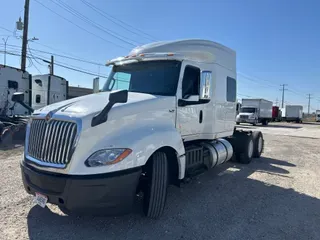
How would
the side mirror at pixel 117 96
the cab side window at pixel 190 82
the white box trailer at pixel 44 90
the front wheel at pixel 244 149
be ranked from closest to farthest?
the side mirror at pixel 117 96 → the cab side window at pixel 190 82 → the front wheel at pixel 244 149 → the white box trailer at pixel 44 90

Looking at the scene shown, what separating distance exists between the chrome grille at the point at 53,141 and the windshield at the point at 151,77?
1816 millimetres

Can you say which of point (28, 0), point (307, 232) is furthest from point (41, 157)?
point (28, 0)

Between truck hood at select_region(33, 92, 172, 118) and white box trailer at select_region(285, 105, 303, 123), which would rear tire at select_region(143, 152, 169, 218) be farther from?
white box trailer at select_region(285, 105, 303, 123)

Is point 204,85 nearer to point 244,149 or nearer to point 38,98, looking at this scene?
point 244,149

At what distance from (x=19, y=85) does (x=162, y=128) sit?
42.4 feet

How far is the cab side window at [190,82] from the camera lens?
4.79 m

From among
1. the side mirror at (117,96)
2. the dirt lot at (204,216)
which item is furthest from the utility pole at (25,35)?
the side mirror at (117,96)

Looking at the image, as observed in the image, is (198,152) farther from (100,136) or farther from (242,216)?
(100,136)

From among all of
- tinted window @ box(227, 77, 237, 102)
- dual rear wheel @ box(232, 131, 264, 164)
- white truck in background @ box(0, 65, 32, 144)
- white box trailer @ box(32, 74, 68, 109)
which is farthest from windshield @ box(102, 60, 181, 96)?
white box trailer @ box(32, 74, 68, 109)

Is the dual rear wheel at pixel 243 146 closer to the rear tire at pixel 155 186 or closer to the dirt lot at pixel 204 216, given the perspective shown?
the dirt lot at pixel 204 216

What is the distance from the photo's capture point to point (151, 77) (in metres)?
4.85

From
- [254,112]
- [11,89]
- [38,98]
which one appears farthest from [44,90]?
[254,112]

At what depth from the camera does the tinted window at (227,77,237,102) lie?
23.1ft

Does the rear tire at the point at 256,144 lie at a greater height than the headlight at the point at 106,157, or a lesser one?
lesser
